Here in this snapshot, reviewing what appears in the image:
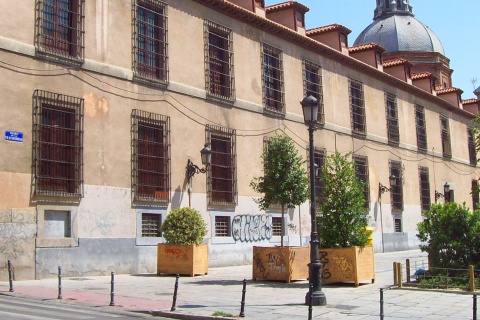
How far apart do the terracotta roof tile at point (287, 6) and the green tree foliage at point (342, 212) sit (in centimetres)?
1381

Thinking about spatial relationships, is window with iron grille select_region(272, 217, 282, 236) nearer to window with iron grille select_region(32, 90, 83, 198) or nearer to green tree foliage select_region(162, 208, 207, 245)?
green tree foliage select_region(162, 208, 207, 245)

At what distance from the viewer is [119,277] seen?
18.9m

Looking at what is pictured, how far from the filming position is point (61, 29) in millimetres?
19469

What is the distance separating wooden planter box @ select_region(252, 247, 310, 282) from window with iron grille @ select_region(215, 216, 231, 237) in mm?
5538

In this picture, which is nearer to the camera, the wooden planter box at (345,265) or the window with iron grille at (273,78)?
the wooden planter box at (345,265)

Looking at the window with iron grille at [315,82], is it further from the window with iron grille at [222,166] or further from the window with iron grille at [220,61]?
the window with iron grille at [222,166]

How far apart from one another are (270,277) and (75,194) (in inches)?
249

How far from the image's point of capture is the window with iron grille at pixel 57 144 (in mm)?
17906

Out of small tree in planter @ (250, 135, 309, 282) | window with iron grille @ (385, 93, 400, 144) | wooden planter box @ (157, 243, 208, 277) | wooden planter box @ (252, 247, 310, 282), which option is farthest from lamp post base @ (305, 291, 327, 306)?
window with iron grille @ (385, 93, 400, 144)

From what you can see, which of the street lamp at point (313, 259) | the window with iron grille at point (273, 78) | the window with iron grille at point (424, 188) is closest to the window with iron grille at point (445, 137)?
the window with iron grille at point (424, 188)

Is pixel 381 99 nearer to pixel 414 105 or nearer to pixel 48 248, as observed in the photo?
pixel 414 105

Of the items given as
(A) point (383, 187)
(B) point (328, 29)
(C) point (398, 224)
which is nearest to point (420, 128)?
(C) point (398, 224)

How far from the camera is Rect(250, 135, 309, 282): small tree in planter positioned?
18062 millimetres

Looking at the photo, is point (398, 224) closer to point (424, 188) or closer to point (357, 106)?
point (424, 188)
